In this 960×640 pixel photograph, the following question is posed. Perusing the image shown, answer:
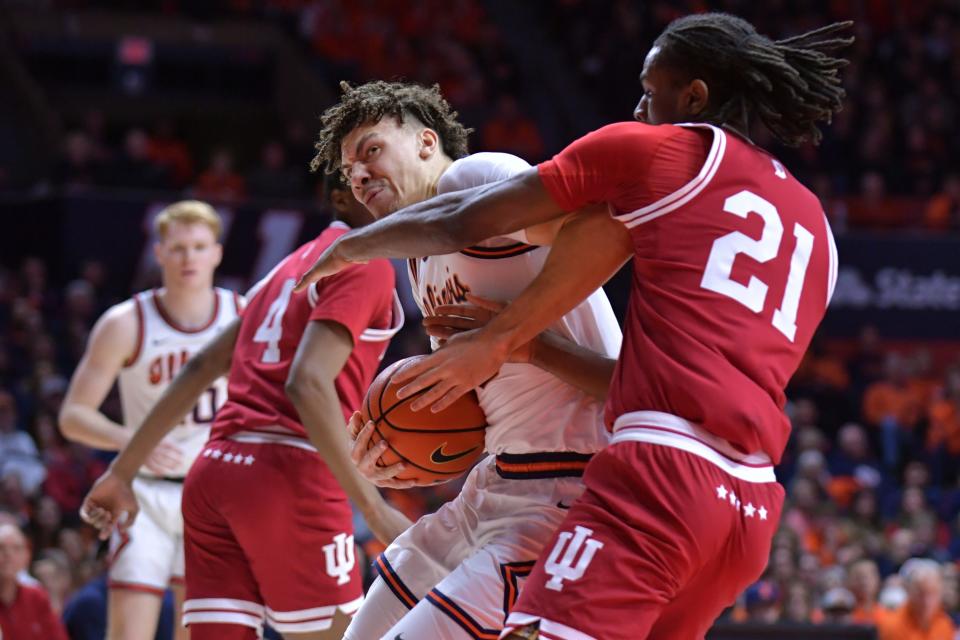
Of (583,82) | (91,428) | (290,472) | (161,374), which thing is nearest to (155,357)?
(161,374)

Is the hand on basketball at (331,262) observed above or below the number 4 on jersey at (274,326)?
above

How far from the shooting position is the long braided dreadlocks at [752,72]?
2949 millimetres

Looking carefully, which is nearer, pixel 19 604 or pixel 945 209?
pixel 19 604

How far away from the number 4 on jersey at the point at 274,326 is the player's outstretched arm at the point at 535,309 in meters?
1.29

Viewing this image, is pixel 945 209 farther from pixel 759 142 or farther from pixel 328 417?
pixel 328 417

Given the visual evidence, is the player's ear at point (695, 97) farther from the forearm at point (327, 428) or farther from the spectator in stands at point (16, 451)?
the spectator in stands at point (16, 451)

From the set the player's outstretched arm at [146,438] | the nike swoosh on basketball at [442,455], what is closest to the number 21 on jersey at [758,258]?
the nike swoosh on basketball at [442,455]

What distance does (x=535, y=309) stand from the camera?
296cm

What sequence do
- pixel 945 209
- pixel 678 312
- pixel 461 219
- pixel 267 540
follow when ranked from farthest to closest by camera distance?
pixel 945 209, pixel 267 540, pixel 461 219, pixel 678 312

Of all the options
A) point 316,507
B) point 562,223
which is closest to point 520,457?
point 562,223

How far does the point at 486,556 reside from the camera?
3125mm

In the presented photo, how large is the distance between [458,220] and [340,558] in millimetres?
1700

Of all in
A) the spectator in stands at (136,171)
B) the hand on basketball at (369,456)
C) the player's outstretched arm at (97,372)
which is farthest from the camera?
the spectator in stands at (136,171)

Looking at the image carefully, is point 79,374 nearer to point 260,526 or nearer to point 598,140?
point 260,526
